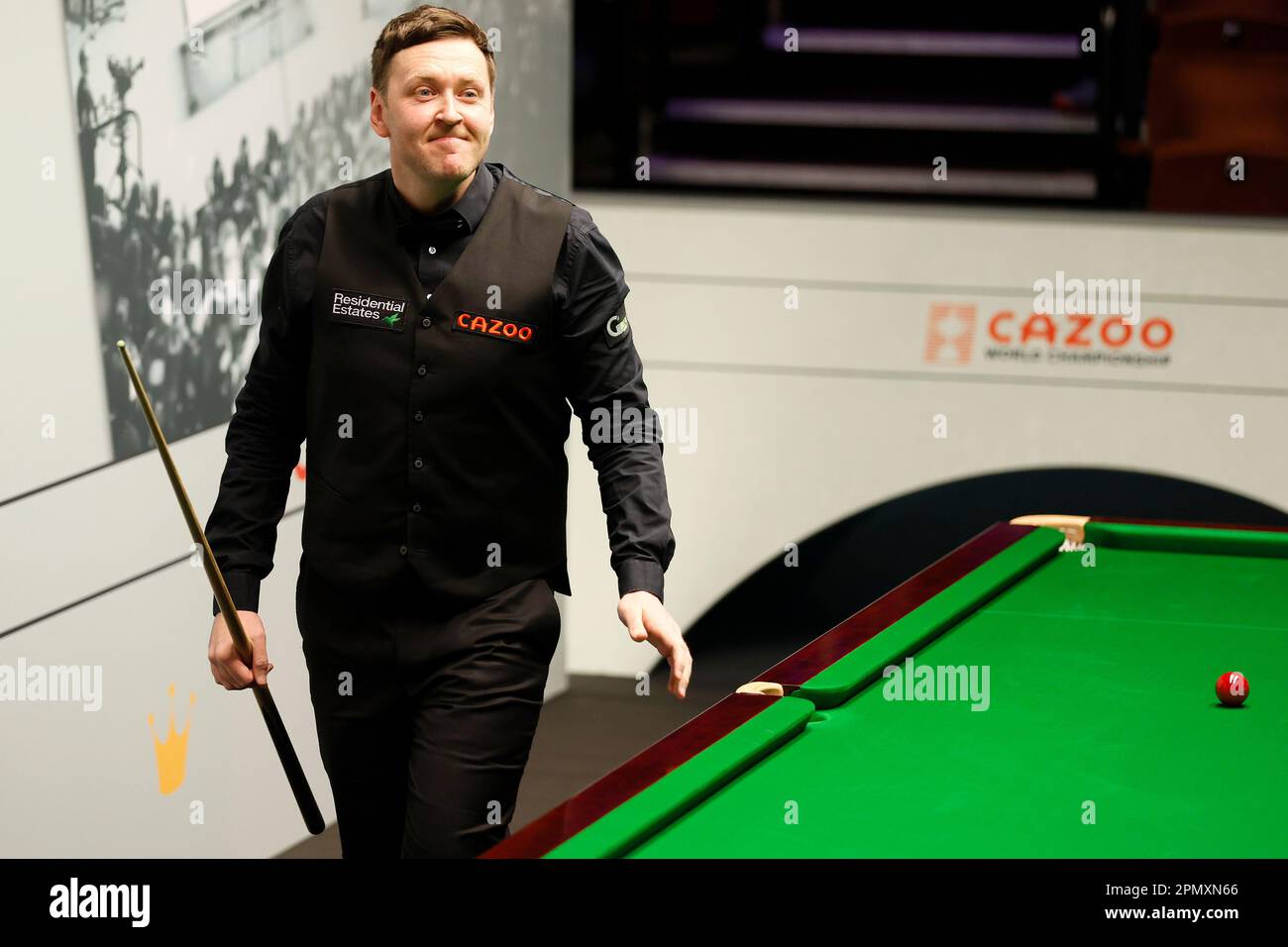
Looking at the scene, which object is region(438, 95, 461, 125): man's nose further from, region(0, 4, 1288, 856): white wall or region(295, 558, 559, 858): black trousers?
region(0, 4, 1288, 856): white wall

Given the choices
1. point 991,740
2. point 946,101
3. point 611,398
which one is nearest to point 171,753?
point 611,398

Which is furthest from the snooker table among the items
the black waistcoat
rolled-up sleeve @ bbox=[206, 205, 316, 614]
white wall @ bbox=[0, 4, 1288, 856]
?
white wall @ bbox=[0, 4, 1288, 856]

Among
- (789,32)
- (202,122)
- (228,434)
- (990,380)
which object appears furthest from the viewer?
(789,32)

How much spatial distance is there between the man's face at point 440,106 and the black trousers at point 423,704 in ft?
1.74

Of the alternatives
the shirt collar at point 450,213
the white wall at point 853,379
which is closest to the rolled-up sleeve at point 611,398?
the shirt collar at point 450,213

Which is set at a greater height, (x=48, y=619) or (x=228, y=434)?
(x=228, y=434)

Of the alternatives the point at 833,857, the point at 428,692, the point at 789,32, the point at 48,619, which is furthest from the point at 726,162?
the point at 833,857

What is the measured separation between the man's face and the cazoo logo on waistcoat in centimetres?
18

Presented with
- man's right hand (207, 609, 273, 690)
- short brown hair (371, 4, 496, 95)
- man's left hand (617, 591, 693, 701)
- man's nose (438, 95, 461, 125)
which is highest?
short brown hair (371, 4, 496, 95)

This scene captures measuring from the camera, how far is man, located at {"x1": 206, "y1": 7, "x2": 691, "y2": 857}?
228 centimetres

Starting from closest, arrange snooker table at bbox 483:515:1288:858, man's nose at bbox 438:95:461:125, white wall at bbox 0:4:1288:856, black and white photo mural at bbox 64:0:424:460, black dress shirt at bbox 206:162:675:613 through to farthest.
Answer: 1. snooker table at bbox 483:515:1288:858
2. man's nose at bbox 438:95:461:125
3. black dress shirt at bbox 206:162:675:613
4. black and white photo mural at bbox 64:0:424:460
5. white wall at bbox 0:4:1288:856

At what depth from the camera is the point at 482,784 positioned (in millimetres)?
2244

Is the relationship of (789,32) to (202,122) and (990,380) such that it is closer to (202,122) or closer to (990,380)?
(990,380)

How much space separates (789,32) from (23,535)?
11.3ft
